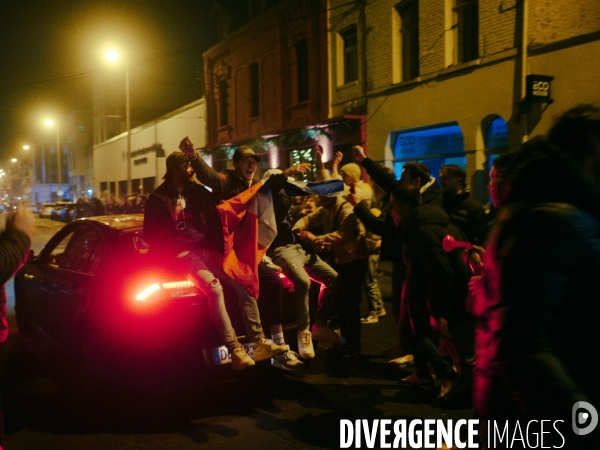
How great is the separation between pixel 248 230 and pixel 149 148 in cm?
3431

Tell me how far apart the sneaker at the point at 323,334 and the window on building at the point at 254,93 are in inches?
813

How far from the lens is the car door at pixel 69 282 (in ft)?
16.1

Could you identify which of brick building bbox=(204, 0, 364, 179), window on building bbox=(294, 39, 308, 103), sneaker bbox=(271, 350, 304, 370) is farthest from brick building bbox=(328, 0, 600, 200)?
sneaker bbox=(271, 350, 304, 370)

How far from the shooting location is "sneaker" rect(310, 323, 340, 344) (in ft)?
19.1

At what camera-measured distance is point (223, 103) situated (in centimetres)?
2881

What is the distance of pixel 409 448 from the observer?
4.08 meters

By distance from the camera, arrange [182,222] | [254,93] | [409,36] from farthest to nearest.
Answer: [254,93]
[409,36]
[182,222]

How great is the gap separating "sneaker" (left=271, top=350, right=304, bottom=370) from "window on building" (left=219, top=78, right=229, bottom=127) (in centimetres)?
2430

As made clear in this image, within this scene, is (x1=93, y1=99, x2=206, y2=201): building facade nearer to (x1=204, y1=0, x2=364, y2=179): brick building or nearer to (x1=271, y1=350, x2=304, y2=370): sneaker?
(x1=204, y1=0, x2=364, y2=179): brick building

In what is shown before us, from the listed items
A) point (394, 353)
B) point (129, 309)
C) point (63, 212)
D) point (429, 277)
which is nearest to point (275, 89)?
point (394, 353)

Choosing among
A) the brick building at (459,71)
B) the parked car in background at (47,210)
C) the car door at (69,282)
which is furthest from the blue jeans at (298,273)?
the parked car in background at (47,210)

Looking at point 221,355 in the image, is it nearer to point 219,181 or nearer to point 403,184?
point 219,181

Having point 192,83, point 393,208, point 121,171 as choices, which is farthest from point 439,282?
point 121,171

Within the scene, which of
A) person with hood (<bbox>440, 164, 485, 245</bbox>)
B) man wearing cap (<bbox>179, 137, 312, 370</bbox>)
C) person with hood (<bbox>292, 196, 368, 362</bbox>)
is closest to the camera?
man wearing cap (<bbox>179, 137, 312, 370</bbox>)
